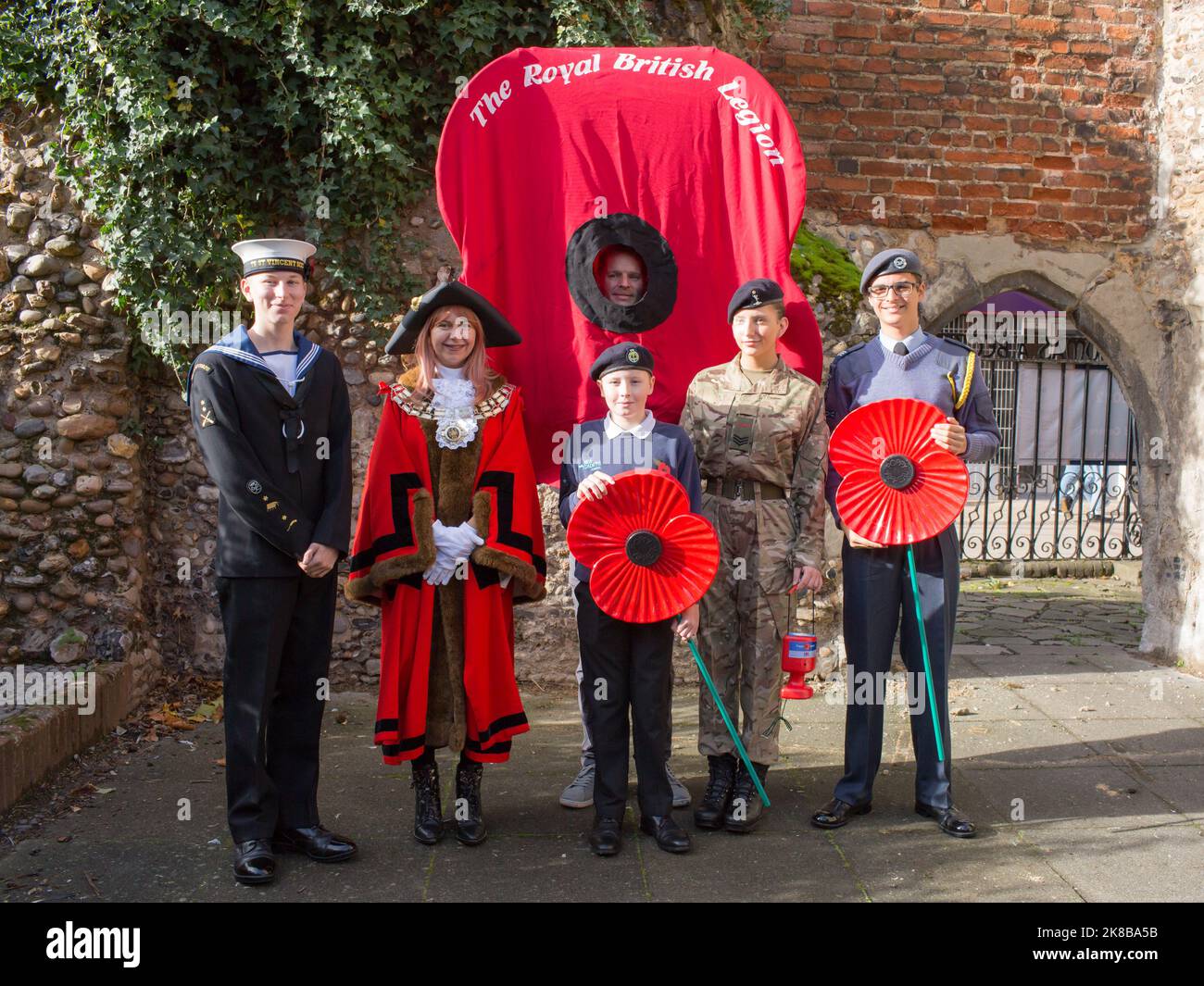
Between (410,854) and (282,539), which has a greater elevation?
(282,539)

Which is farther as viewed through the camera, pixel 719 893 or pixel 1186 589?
pixel 1186 589

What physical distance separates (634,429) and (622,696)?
94 cm

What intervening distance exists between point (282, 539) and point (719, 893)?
5.95ft

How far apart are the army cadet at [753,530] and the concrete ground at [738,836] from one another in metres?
0.32

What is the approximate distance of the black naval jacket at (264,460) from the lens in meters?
3.45

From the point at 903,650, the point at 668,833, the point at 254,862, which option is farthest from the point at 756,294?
the point at 254,862

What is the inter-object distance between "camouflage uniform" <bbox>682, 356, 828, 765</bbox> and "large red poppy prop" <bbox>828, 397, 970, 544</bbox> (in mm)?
114

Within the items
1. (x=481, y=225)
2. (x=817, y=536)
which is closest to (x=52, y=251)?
(x=481, y=225)

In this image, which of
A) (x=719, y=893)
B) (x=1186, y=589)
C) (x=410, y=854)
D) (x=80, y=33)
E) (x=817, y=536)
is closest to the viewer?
(x=719, y=893)

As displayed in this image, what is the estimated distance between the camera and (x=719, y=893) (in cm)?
338

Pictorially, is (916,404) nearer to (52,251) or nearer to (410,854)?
(410,854)

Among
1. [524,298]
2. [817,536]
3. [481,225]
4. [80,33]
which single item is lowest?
[817,536]

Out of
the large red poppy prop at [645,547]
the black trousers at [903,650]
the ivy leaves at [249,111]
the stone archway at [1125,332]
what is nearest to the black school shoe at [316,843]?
the large red poppy prop at [645,547]

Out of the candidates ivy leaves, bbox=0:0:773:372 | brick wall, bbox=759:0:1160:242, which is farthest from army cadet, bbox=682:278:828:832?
brick wall, bbox=759:0:1160:242
